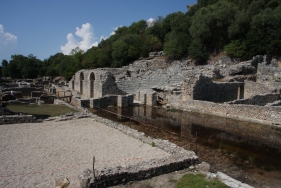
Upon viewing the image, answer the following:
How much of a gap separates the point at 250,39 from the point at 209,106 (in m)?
18.8

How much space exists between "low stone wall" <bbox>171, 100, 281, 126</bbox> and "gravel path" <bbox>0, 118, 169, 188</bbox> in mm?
7769

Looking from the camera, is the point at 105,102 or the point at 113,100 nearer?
the point at 105,102

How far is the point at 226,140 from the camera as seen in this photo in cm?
1167

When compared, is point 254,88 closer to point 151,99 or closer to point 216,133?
point 151,99

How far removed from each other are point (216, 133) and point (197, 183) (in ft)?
23.0

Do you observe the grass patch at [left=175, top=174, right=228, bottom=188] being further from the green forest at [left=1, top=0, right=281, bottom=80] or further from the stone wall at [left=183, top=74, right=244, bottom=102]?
the green forest at [left=1, top=0, right=281, bottom=80]

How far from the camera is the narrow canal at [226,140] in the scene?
821cm

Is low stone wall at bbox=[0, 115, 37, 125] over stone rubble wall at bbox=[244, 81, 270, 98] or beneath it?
beneath

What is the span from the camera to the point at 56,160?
25.9 ft

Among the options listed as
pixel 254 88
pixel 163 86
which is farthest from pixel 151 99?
pixel 254 88

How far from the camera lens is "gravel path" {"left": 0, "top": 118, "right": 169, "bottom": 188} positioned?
6793 millimetres

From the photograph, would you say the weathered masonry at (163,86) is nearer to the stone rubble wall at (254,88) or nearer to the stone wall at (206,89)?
the stone wall at (206,89)

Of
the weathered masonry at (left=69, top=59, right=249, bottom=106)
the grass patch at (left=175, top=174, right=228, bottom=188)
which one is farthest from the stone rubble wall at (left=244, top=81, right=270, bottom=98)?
the grass patch at (left=175, top=174, right=228, bottom=188)

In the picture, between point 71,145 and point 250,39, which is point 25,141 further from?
point 250,39
